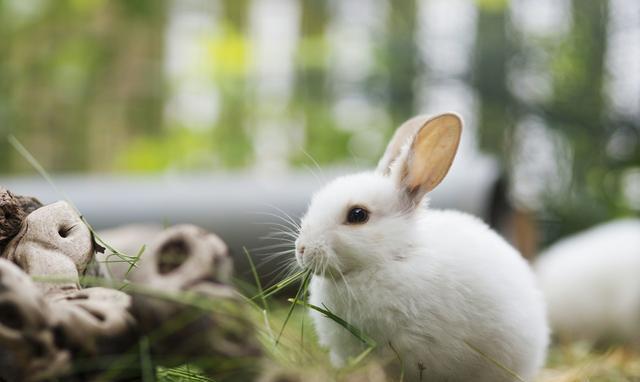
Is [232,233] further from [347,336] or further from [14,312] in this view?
[14,312]

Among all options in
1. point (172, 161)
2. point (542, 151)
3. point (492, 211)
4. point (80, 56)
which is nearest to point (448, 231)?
point (492, 211)

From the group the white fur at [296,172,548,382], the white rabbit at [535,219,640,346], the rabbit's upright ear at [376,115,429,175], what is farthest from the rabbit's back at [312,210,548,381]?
the white rabbit at [535,219,640,346]

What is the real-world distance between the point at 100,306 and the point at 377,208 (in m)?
0.57

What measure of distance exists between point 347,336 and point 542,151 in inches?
116

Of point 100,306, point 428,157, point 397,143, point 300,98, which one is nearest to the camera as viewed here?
point 100,306

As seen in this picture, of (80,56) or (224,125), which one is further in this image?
(224,125)

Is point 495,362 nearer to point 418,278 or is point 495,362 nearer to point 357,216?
point 418,278

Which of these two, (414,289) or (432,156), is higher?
(432,156)

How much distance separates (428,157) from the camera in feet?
4.98

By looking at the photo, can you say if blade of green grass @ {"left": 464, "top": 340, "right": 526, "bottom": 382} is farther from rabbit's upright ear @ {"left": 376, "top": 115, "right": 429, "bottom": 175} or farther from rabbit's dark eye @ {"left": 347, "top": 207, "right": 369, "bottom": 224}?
rabbit's upright ear @ {"left": 376, "top": 115, "right": 429, "bottom": 175}

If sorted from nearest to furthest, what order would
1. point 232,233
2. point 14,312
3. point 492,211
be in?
point 14,312 → point 232,233 → point 492,211

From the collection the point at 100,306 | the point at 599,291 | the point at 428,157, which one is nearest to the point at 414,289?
the point at 428,157

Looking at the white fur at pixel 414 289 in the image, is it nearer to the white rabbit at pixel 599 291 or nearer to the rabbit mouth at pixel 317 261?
the rabbit mouth at pixel 317 261

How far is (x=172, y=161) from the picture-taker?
5785 mm
